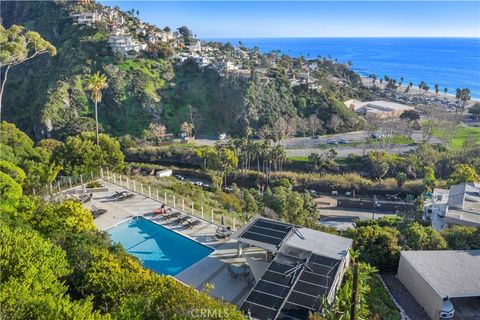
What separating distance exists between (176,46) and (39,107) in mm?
36152

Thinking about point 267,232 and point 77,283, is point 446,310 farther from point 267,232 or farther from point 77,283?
point 77,283

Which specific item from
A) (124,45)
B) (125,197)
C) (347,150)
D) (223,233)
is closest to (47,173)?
(125,197)

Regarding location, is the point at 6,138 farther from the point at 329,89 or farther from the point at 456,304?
the point at 329,89

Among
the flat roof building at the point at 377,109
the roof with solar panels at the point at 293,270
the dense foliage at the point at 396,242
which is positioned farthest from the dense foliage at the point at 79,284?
the flat roof building at the point at 377,109

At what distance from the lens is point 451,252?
16.8 m

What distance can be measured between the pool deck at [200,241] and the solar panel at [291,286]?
1889 mm

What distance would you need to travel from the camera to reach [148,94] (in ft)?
222

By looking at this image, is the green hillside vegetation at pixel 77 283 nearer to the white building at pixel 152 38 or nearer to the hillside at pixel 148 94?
the hillside at pixel 148 94

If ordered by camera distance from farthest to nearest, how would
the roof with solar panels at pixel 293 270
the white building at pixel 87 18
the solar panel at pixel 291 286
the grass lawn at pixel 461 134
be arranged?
the white building at pixel 87 18
the grass lawn at pixel 461 134
the roof with solar panels at pixel 293 270
the solar panel at pixel 291 286

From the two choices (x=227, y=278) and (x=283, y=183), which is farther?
(x=283, y=183)

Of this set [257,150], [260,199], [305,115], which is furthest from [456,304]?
[305,115]

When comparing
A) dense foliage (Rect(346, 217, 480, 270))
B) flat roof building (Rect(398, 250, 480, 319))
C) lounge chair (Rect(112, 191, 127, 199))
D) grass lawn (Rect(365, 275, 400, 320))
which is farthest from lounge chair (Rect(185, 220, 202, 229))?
flat roof building (Rect(398, 250, 480, 319))

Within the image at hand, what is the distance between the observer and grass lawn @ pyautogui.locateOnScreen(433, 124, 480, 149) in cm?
5931

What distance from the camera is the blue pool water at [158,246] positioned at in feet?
56.3
